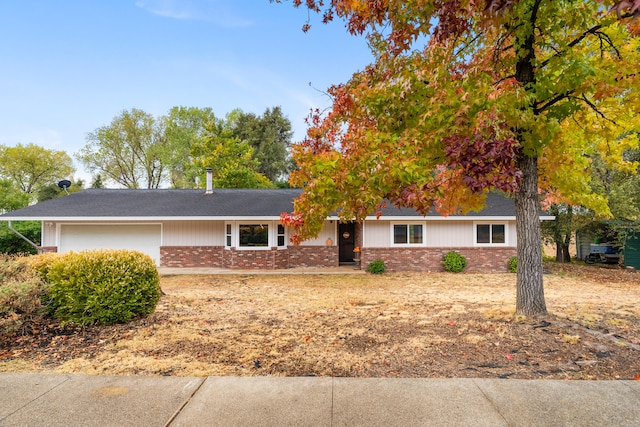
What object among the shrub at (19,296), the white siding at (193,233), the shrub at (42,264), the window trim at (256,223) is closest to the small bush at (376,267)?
the window trim at (256,223)

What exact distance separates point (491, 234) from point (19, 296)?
51.7 feet

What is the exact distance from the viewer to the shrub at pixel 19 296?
479 centimetres

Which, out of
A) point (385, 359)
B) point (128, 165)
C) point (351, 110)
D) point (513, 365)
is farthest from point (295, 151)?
point (128, 165)

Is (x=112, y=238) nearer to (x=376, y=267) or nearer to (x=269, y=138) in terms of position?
(x=376, y=267)

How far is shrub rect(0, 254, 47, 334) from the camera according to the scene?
4793 mm

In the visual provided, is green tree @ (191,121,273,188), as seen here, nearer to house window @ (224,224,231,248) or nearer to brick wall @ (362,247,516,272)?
house window @ (224,224,231,248)

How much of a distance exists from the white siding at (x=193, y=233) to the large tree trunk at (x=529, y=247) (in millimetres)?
12435

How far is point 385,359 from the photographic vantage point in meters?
4.29

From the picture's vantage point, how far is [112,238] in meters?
15.2

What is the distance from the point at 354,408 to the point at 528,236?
473cm

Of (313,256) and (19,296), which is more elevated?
(19,296)

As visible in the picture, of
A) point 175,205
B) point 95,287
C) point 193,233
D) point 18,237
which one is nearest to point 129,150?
point 18,237

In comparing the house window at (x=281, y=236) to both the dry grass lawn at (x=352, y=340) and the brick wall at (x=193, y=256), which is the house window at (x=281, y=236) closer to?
the brick wall at (x=193, y=256)

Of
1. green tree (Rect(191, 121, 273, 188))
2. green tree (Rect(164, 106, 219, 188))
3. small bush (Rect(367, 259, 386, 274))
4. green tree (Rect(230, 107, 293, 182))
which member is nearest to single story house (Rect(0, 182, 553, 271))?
small bush (Rect(367, 259, 386, 274))
